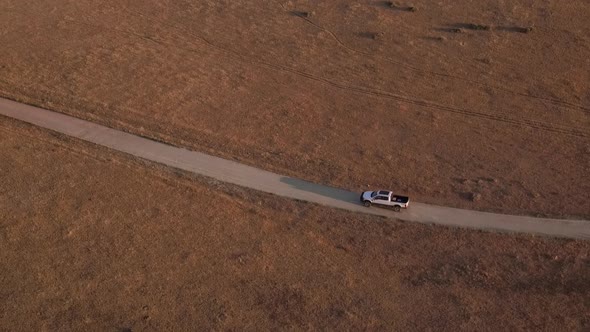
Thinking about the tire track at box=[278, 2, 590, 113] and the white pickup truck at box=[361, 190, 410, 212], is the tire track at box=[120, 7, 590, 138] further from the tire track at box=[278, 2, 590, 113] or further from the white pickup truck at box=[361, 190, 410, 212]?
the white pickup truck at box=[361, 190, 410, 212]

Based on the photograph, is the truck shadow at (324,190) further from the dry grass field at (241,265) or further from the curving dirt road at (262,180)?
the dry grass field at (241,265)

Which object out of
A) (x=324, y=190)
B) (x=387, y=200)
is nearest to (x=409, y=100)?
(x=324, y=190)

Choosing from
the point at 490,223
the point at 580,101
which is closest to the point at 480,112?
the point at 580,101

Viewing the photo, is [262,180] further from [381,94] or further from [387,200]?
[381,94]

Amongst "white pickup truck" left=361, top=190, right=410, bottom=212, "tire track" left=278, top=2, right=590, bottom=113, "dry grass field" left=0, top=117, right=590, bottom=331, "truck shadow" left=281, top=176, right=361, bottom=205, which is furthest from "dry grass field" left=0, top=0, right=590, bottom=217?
"dry grass field" left=0, top=117, right=590, bottom=331

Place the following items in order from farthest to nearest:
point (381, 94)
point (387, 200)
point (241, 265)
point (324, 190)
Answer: point (381, 94), point (324, 190), point (387, 200), point (241, 265)

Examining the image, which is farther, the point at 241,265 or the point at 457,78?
the point at 457,78

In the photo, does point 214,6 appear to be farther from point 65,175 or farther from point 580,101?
point 580,101
